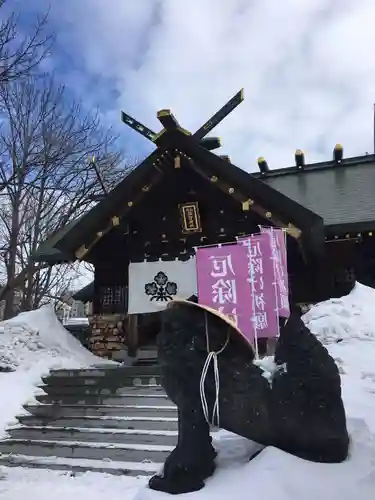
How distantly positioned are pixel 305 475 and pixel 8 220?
649 inches

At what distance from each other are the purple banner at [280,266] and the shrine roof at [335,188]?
168 cm

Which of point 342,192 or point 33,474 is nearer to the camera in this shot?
point 33,474

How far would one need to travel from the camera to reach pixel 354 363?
655 cm

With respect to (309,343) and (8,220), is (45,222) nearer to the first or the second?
(8,220)

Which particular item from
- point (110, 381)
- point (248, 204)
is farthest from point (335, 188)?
point (110, 381)

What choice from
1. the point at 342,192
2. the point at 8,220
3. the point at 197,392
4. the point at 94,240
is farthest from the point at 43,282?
the point at 197,392

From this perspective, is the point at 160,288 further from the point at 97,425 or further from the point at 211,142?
the point at 211,142

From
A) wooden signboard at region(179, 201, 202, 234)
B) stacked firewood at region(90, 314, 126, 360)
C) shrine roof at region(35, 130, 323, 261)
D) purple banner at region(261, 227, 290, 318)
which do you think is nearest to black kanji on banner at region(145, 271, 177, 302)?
wooden signboard at region(179, 201, 202, 234)

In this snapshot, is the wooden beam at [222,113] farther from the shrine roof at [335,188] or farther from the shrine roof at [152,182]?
the shrine roof at [335,188]

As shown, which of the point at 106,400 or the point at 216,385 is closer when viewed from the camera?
the point at 216,385

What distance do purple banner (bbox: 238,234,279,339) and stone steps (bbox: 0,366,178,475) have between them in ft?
6.07

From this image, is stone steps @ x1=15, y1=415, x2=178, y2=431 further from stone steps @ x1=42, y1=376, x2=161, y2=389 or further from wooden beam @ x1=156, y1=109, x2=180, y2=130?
wooden beam @ x1=156, y1=109, x2=180, y2=130

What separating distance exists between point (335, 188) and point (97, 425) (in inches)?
368

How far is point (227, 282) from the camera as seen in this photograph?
7855mm
